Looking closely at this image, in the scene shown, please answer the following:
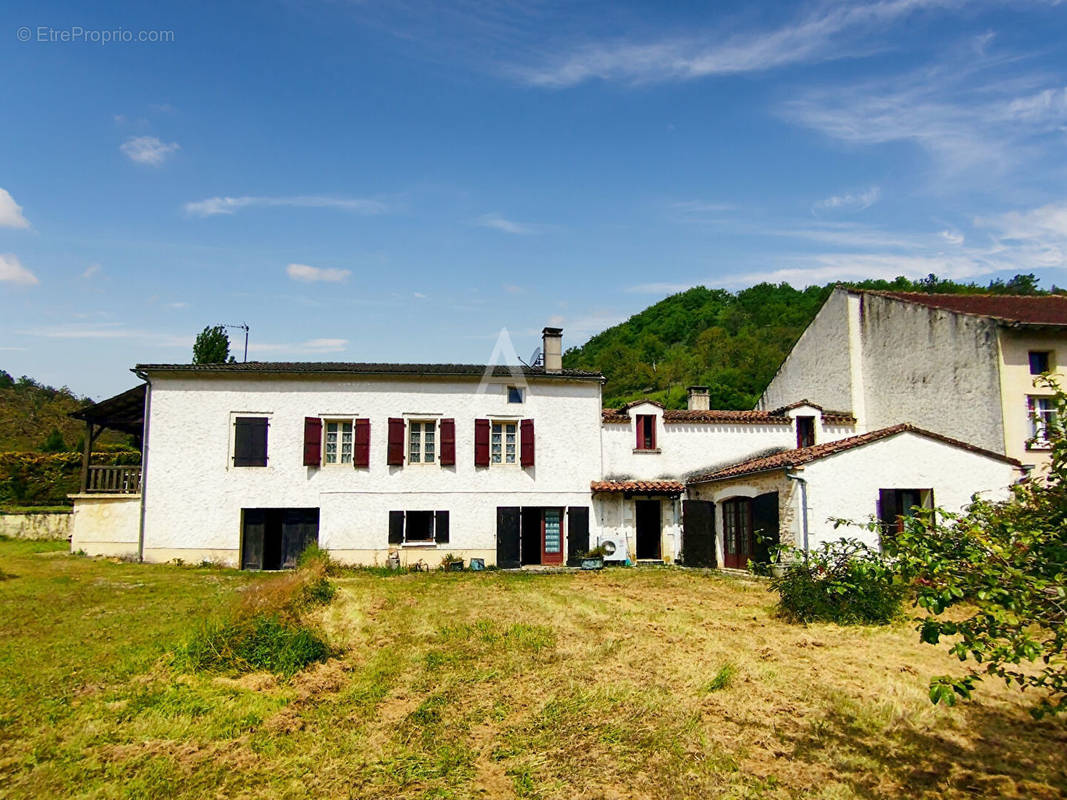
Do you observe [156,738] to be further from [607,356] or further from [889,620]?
[607,356]

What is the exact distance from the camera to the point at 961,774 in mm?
6828

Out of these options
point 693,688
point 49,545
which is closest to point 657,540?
point 693,688

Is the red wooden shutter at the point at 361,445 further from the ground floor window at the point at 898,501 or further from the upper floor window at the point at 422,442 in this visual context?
the ground floor window at the point at 898,501

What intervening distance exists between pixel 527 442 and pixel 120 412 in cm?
1355

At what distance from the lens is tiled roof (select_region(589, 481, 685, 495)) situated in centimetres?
2134

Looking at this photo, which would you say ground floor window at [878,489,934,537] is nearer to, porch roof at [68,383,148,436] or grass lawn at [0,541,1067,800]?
grass lawn at [0,541,1067,800]

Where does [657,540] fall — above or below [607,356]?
below

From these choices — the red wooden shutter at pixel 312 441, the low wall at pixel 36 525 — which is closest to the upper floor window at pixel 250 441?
the red wooden shutter at pixel 312 441

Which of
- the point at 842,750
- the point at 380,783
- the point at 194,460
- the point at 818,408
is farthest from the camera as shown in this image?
the point at 818,408

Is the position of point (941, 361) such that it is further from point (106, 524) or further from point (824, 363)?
point (106, 524)

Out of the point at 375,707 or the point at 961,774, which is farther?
the point at 375,707

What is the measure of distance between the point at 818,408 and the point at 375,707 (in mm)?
18705

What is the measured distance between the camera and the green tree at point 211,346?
35031 mm

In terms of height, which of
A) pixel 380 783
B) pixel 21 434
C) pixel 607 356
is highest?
pixel 607 356
